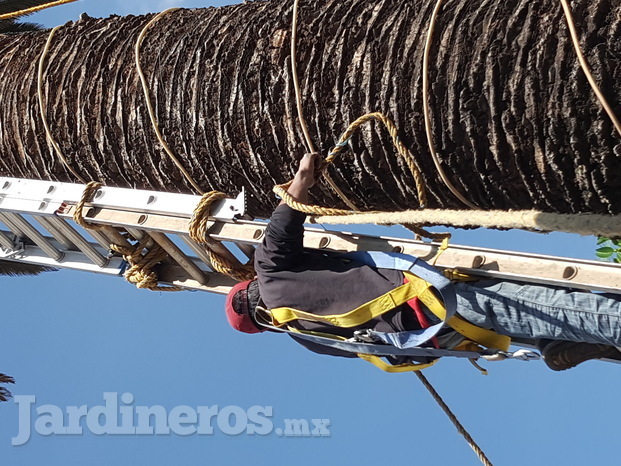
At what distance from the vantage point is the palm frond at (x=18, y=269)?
10586 mm

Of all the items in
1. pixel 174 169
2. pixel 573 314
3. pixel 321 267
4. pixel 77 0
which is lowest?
pixel 573 314

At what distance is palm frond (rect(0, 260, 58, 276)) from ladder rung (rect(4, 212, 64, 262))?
13.1ft

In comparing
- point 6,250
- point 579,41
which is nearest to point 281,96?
point 579,41

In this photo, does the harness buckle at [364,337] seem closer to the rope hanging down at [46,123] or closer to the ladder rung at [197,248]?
the ladder rung at [197,248]

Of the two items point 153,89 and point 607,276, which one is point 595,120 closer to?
point 607,276

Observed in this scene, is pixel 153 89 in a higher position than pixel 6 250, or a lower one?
lower

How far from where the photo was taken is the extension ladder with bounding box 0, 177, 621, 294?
3920 mm

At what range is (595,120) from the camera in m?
3.50

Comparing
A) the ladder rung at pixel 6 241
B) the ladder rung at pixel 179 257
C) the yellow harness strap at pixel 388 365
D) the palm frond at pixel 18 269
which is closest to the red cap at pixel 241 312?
the yellow harness strap at pixel 388 365

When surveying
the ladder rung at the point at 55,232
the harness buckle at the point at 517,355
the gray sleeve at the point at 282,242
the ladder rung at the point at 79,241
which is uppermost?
the ladder rung at the point at 55,232

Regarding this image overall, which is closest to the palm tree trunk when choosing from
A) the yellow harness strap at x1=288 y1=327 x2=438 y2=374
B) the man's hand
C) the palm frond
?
the man's hand

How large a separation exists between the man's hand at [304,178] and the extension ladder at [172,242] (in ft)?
1.74

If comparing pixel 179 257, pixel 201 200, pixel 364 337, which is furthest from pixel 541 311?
pixel 179 257

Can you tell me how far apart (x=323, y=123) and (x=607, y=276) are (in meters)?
1.57
